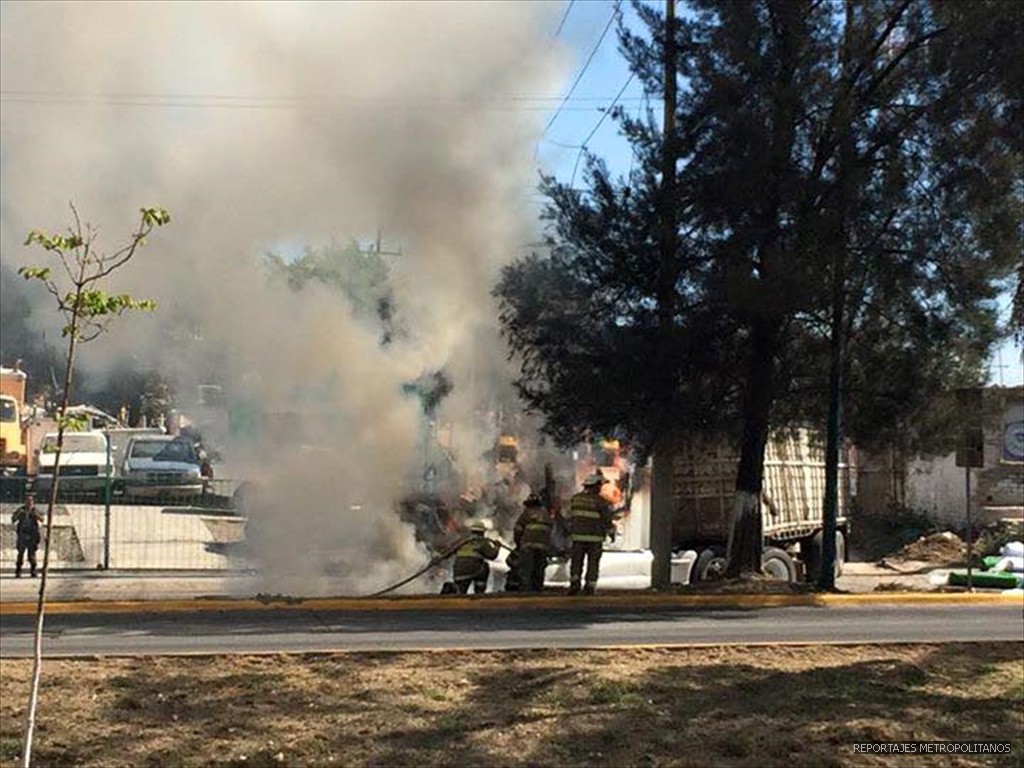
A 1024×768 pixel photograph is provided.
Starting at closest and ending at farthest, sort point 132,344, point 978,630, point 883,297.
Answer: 1. point 978,630
2. point 883,297
3. point 132,344

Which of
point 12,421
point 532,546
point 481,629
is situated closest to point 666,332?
point 532,546

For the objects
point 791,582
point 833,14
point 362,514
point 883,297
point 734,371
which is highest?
point 833,14

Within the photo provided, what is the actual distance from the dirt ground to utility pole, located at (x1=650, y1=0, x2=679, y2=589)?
5348mm

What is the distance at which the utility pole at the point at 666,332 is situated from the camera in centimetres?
→ 1285

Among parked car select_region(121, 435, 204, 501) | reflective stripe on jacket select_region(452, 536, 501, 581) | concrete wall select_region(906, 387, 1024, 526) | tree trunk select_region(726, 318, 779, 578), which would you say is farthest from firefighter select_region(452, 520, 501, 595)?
concrete wall select_region(906, 387, 1024, 526)

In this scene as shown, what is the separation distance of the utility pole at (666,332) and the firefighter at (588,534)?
1.15 m

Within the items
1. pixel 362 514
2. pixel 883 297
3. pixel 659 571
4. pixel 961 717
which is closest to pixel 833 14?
pixel 883 297

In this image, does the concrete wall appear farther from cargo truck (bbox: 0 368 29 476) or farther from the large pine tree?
cargo truck (bbox: 0 368 29 476)

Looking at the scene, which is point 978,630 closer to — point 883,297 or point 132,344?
point 883,297

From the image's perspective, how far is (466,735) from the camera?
545 cm

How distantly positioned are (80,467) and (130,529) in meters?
3.92

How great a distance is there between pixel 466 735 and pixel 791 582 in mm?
9987

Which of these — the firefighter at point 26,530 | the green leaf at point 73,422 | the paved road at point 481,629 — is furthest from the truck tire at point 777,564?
the green leaf at point 73,422

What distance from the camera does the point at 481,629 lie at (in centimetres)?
948
